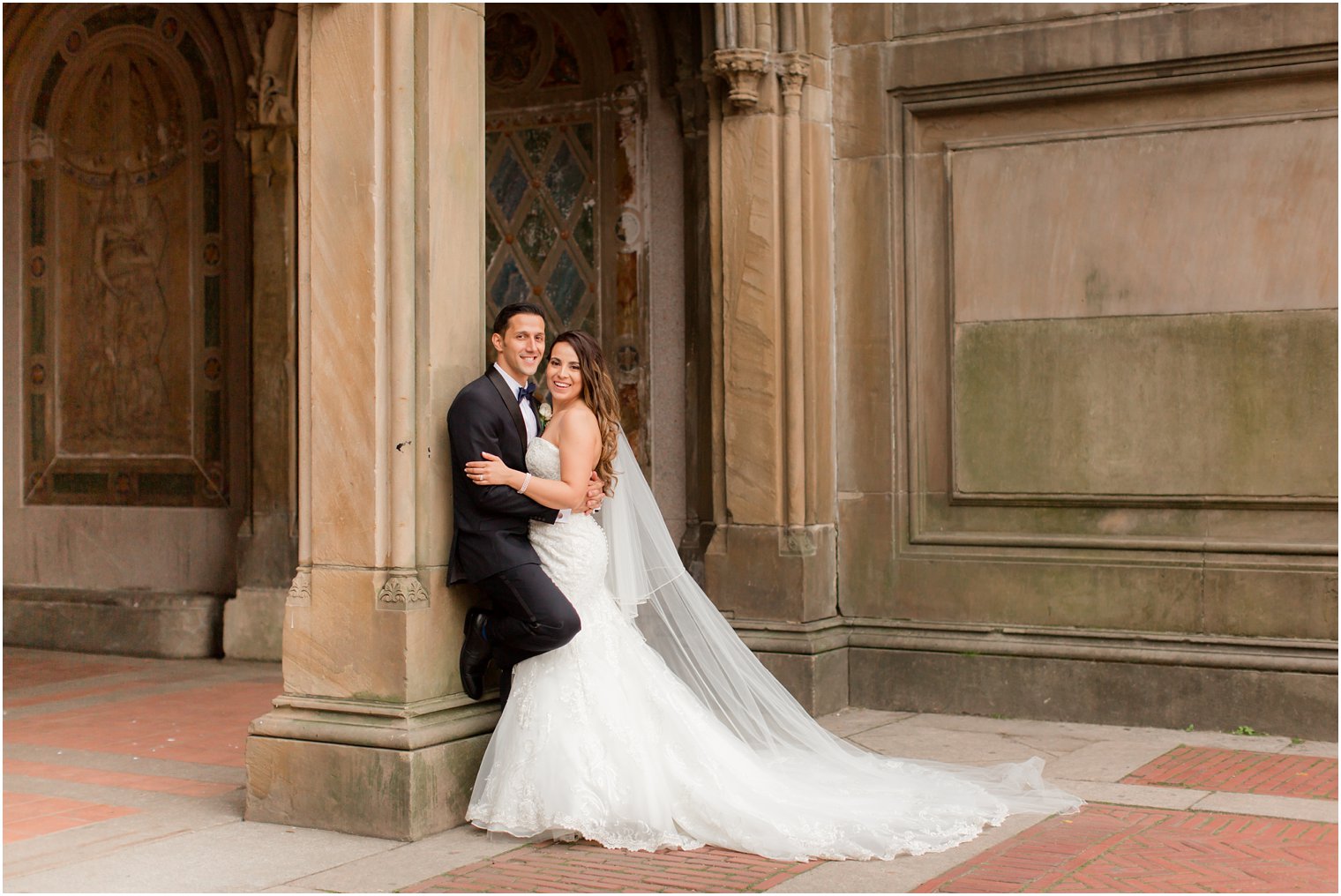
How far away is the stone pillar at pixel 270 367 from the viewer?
34.2 ft

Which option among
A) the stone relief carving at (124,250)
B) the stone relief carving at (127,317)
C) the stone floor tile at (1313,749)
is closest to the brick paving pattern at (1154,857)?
the stone floor tile at (1313,749)

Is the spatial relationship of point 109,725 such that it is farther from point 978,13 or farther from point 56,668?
point 978,13

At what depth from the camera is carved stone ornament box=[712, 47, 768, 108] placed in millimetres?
8469

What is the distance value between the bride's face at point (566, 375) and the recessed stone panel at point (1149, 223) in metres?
3.32

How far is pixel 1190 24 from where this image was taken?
7973 mm

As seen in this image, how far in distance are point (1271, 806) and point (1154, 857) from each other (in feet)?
3.54

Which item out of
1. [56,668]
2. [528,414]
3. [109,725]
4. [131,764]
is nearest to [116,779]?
[131,764]

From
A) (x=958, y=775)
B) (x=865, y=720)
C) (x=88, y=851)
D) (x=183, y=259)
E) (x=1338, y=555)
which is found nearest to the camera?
(x=88, y=851)

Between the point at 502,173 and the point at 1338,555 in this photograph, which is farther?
the point at 502,173

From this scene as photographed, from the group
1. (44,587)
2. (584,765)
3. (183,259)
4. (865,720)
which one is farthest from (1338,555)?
(44,587)

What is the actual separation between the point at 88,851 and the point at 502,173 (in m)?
5.89

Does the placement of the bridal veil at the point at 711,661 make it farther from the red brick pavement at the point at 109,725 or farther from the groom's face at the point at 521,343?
the red brick pavement at the point at 109,725

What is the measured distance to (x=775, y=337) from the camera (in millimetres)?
8609

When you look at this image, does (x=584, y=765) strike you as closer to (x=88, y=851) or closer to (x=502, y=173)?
(x=88, y=851)
